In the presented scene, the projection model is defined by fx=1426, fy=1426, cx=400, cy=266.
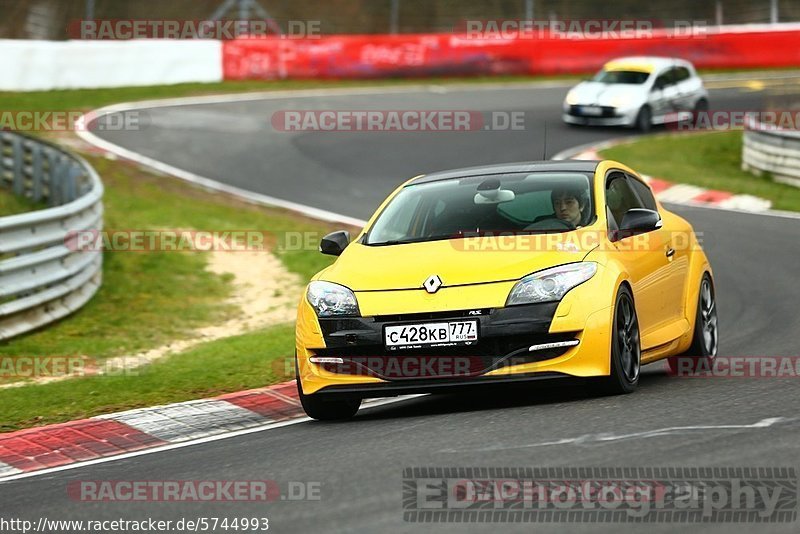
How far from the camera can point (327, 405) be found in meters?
8.74

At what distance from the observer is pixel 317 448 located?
297 inches

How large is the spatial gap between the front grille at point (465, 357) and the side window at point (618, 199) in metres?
1.29

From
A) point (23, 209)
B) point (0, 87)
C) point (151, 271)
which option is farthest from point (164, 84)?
point (151, 271)

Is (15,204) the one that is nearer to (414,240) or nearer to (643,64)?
(414,240)

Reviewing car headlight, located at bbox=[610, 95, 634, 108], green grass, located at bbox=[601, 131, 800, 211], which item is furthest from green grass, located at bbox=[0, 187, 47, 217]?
car headlight, located at bbox=[610, 95, 634, 108]

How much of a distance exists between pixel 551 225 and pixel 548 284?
924 mm

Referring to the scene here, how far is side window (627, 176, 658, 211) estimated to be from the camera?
10.2 metres

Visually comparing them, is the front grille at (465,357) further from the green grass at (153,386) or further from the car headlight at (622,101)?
the car headlight at (622,101)

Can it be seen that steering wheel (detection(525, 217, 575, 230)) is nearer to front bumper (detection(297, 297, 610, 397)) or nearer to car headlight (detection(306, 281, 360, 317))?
front bumper (detection(297, 297, 610, 397))

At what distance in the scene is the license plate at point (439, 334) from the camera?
317 inches

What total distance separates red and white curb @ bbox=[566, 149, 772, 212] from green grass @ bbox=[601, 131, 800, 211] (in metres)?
0.23
